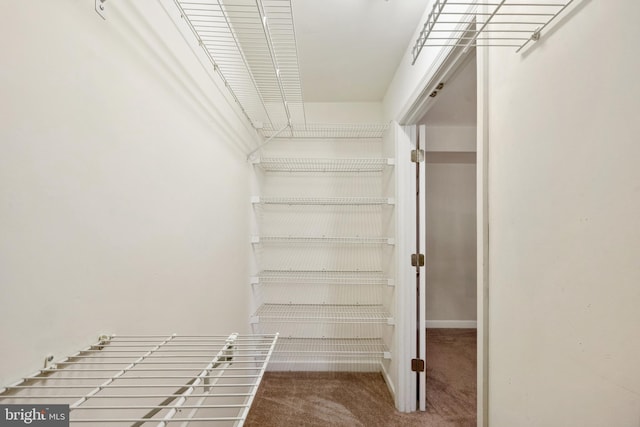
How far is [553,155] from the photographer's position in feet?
2.28

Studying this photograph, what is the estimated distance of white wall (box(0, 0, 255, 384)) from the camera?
22.6 inches

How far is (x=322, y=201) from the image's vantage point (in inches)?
99.0

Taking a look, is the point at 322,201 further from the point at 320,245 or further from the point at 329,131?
the point at 329,131

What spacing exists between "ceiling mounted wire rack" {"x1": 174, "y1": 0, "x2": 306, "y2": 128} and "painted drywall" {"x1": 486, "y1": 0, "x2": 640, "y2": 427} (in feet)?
3.07

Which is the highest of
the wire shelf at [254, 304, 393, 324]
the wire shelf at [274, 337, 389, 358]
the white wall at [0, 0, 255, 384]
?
the white wall at [0, 0, 255, 384]

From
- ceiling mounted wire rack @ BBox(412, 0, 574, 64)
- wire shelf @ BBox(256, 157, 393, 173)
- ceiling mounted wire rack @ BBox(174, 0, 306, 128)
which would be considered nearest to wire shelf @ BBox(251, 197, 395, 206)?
wire shelf @ BBox(256, 157, 393, 173)

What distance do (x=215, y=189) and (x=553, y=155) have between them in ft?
4.87

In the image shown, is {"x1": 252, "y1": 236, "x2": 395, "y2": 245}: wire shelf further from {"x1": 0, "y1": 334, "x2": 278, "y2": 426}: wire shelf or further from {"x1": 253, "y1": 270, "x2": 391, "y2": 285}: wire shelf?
{"x1": 0, "y1": 334, "x2": 278, "y2": 426}: wire shelf

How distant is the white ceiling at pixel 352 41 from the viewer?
60.9 inches

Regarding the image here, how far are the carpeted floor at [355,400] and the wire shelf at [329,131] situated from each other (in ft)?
7.00

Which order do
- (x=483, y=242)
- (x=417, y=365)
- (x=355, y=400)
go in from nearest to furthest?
(x=483, y=242) < (x=417, y=365) < (x=355, y=400)

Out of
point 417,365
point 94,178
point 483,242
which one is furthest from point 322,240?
point 94,178

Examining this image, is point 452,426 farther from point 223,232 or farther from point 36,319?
point 36,319

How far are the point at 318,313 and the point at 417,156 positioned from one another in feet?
5.28
